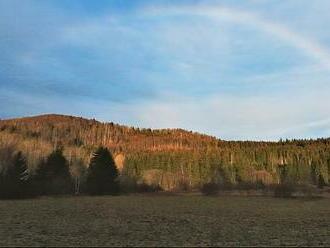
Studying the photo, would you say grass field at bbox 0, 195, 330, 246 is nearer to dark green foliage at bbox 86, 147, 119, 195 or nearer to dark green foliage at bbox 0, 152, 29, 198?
dark green foliage at bbox 0, 152, 29, 198

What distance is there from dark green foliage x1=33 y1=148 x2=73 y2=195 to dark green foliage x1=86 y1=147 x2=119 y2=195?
478 cm

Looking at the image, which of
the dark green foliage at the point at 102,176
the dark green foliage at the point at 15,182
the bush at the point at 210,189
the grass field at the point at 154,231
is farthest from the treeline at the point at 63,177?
the grass field at the point at 154,231

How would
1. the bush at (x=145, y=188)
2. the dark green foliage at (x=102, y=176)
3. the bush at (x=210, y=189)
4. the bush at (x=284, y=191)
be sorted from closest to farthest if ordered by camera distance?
the dark green foliage at (x=102, y=176) < the bush at (x=284, y=191) < the bush at (x=210, y=189) < the bush at (x=145, y=188)

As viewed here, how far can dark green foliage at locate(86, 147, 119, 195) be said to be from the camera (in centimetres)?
10588

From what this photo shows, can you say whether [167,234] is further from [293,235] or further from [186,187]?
[186,187]

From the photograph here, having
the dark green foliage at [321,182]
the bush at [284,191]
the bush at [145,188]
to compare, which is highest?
the dark green foliage at [321,182]

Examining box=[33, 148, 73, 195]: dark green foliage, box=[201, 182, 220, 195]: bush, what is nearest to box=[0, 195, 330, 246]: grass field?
box=[33, 148, 73, 195]: dark green foliage

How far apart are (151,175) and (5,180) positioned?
93.9 m

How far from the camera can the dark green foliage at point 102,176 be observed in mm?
105875

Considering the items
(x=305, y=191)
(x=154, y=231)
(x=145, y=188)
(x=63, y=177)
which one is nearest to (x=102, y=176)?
(x=63, y=177)

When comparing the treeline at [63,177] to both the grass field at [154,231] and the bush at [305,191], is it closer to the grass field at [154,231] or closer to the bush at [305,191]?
the bush at [305,191]

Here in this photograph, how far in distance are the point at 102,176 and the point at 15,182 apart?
1930 cm

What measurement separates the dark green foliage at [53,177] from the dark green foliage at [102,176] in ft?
15.7

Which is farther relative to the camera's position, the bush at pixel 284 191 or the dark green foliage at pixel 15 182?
the bush at pixel 284 191
